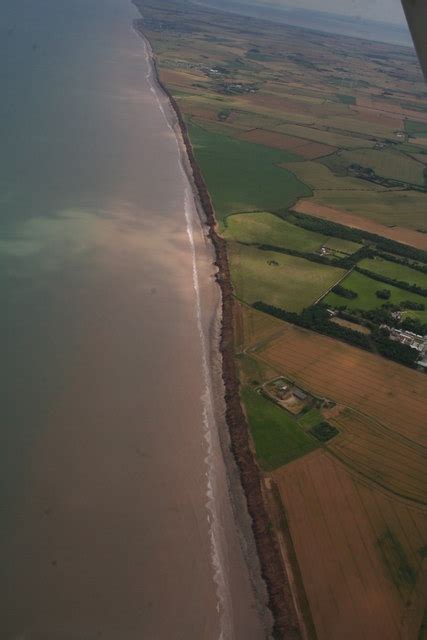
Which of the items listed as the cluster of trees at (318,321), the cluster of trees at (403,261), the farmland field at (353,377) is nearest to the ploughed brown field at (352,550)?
the farmland field at (353,377)

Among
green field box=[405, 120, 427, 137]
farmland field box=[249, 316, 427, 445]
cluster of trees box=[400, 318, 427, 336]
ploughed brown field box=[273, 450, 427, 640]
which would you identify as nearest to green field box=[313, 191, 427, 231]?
cluster of trees box=[400, 318, 427, 336]

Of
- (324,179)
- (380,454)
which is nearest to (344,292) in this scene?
(380,454)

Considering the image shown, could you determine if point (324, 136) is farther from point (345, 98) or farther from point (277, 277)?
point (277, 277)

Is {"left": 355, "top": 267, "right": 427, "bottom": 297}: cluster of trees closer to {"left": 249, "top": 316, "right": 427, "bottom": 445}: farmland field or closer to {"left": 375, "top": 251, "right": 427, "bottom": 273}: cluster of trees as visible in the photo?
{"left": 375, "top": 251, "right": 427, "bottom": 273}: cluster of trees

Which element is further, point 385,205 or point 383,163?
point 383,163

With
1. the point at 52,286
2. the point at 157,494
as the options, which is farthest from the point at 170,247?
the point at 157,494

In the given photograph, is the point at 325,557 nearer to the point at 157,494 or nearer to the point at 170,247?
the point at 157,494

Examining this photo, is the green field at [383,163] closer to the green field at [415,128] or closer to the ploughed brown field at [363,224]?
the ploughed brown field at [363,224]
